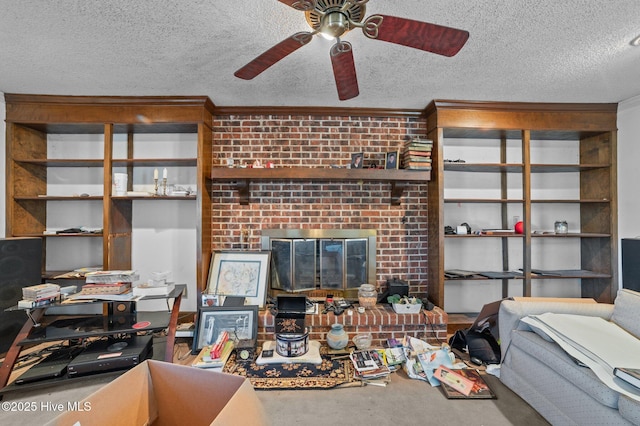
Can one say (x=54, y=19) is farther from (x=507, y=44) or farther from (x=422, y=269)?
(x=422, y=269)

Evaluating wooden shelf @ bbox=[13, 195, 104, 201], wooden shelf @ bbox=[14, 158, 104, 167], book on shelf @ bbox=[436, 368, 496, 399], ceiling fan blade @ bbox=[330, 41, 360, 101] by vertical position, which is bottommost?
book on shelf @ bbox=[436, 368, 496, 399]

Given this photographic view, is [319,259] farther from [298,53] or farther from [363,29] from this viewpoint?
[363,29]

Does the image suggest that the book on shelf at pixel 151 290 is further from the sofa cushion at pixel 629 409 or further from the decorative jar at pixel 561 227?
the decorative jar at pixel 561 227

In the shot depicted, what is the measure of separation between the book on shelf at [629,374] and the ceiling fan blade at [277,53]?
2.10m

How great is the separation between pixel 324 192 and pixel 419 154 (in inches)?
40.4

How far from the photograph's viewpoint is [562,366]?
1561 millimetres

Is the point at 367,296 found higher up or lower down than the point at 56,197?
lower down

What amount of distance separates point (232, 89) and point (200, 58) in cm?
51

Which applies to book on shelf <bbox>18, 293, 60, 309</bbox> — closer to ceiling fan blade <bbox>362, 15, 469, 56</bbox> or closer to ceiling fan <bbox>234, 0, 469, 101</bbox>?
ceiling fan <bbox>234, 0, 469, 101</bbox>

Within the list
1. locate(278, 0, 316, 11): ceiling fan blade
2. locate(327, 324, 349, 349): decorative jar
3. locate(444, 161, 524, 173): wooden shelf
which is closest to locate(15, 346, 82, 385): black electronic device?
locate(327, 324, 349, 349): decorative jar

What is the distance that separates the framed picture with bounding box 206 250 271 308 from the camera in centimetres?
277

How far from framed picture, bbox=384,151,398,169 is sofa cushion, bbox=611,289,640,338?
1843mm

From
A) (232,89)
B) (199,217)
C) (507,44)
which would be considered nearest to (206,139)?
(232,89)

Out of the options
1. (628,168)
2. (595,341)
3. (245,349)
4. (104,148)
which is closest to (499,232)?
(628,168)
